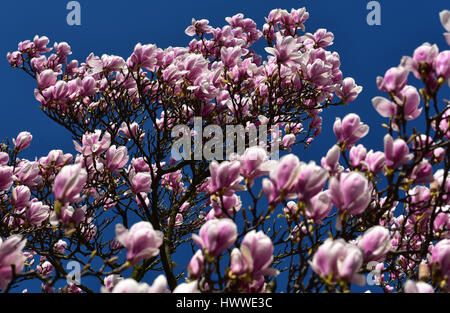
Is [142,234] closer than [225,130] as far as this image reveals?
Yes

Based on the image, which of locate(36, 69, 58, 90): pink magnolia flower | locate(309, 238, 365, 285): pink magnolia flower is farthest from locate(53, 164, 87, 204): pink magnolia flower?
locate(36, 69, 58, 90): pink magnolia flower

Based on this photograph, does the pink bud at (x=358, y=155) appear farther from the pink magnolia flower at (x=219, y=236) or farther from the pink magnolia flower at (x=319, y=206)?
the pink magnolia flower at (x=219, y=236)

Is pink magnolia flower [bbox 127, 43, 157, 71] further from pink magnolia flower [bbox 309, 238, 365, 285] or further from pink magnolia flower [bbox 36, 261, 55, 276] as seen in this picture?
pink magnolia flower [bbox 36, 261, 55, 276]

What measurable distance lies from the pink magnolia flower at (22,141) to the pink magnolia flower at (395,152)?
4859 mm

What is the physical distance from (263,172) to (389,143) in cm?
82

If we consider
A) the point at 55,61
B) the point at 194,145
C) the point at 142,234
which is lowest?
the point at 142,234

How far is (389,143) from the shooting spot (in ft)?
7.64

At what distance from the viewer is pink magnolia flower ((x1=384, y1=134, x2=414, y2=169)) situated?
2.32 m

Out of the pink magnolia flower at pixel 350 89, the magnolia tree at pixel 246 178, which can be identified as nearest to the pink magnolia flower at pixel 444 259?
the magnolia tree at pixel 246 178

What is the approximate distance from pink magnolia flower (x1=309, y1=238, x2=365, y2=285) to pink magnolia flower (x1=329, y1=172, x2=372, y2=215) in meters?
0.36

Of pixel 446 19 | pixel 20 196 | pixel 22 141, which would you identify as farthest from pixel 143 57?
pixel 446 19

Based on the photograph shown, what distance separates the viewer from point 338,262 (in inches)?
69.1
